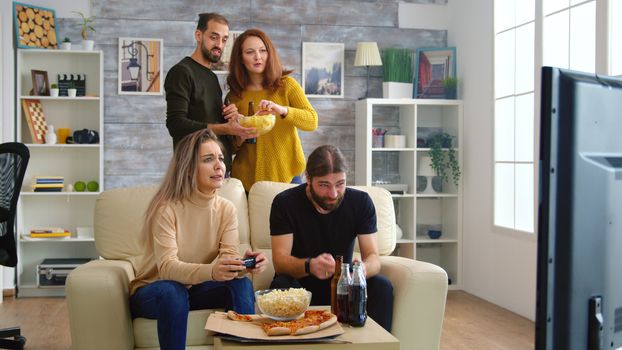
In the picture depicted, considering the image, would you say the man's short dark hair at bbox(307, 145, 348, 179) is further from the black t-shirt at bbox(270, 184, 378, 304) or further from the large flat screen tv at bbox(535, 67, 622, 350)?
the large flat screen tv at bbox(535, 67, 622, 350)

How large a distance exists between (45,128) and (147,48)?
1002 millimetres

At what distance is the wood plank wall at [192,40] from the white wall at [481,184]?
0.54m

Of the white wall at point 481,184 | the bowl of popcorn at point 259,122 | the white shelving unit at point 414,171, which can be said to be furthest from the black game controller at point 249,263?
the white shelving unit at point 414,171

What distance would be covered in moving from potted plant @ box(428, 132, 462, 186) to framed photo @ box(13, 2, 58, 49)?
3037mm

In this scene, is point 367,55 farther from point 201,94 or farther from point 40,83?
point 201,94

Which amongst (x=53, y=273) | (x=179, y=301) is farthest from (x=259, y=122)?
(x=53, y=273)

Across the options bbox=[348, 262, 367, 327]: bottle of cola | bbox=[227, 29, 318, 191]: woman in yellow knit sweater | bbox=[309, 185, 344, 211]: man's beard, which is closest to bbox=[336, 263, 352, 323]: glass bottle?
bbox=[348, 262, 367, 327]: bottle of cola

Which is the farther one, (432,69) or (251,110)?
(432,69)

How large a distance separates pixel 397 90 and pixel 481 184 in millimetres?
1022

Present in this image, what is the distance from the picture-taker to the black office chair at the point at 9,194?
13.0ft

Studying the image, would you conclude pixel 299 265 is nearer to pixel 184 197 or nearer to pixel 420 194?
pixel 184 197

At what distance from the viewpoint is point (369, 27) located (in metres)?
6.30

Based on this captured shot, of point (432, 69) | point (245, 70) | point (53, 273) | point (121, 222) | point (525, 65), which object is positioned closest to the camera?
point (121, 222)

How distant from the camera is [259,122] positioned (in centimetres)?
345
